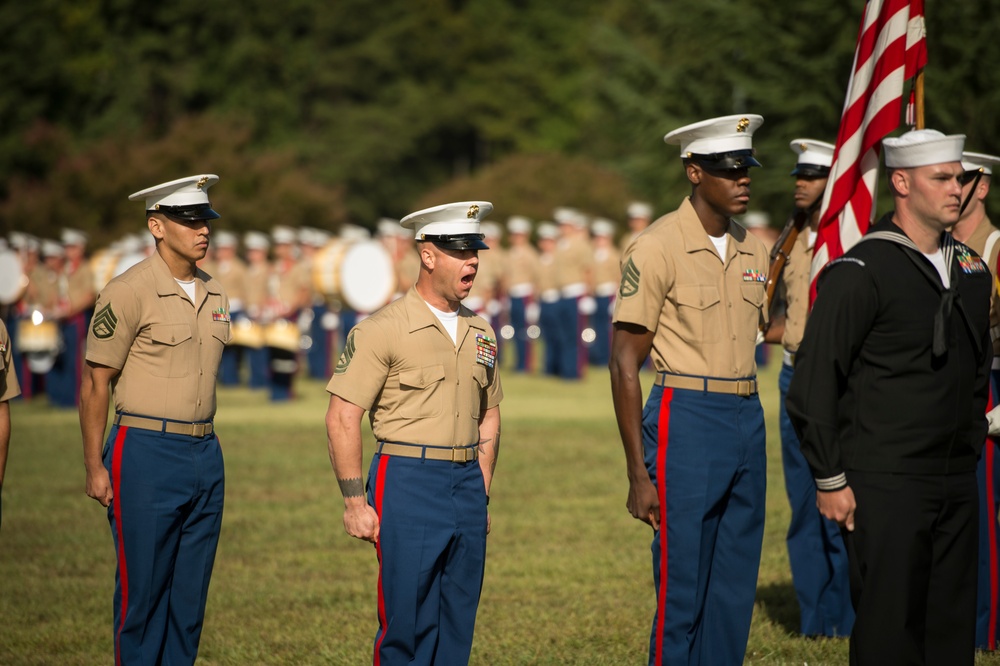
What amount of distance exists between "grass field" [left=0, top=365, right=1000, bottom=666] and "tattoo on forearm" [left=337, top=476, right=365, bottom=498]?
76.0 inches

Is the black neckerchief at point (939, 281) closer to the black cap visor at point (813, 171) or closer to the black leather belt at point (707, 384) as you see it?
the black leather belt at point (707, 384)

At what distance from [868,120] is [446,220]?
2609 millimetres

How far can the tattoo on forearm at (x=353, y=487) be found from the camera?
17.9ft

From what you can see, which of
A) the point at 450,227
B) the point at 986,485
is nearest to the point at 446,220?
the point at 450,227

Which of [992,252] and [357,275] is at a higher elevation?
[357,275]

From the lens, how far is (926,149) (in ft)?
15.9

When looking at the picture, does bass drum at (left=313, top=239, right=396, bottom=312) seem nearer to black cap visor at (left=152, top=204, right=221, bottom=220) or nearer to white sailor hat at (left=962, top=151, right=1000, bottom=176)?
white sailor hat at (left=962, top=151, right=1000, bottom=176)

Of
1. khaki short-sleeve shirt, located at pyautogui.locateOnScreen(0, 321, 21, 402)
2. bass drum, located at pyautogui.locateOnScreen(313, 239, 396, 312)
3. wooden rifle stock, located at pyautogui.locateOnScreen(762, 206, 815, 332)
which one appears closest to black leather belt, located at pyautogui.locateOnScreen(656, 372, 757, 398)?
wooden rifle stock, located at pyautogui.locateOnScreen(762, 206, 815, 332)

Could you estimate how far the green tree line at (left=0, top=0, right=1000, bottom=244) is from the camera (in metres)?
30.6

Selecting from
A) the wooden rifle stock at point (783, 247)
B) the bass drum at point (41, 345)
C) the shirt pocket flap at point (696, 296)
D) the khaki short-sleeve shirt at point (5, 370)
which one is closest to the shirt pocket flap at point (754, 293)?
the shirt pocket flap at point (696, 296)

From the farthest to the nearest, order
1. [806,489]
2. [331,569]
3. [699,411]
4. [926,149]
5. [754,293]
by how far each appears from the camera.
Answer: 1. [331,569]
2. [806,489]
3. [754,293]
4. [699,411]
5. [926,149]

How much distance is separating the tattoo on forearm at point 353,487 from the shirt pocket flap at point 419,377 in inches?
17.2

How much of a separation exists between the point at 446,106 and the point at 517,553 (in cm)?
5987

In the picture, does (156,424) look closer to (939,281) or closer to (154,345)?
(154,345)
